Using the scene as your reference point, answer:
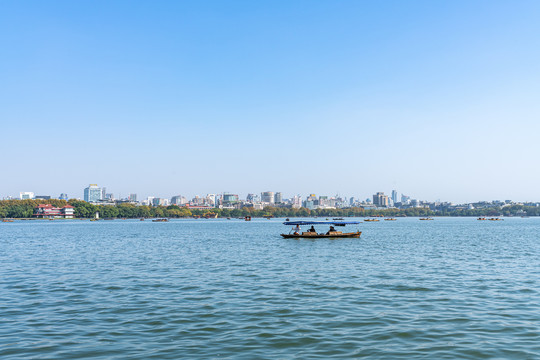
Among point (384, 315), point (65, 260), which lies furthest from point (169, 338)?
point (65, 260)

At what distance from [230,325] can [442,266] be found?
24.0 m

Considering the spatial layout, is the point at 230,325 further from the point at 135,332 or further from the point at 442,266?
the point at 442,266

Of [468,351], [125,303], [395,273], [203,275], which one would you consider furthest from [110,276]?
[468,351]

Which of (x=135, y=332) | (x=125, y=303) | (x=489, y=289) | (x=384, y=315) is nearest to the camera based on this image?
(x=135, y=332)

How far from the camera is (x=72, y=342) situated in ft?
50.6

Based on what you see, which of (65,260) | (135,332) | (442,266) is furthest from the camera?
Result: (65,260)

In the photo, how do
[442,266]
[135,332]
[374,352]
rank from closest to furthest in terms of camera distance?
[374,352]
[135,332]
[442,266]

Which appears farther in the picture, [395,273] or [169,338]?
[395,273]

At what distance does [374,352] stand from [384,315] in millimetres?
5055

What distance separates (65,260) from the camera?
1656 inches

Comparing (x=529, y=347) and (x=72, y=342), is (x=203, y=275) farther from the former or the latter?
(x=529, y=347)

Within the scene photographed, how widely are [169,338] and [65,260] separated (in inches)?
1199

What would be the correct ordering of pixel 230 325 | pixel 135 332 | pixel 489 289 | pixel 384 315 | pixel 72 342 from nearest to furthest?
pixel 72 342, pixel 135 332, pixel 230 325, pixel 384 315, pixel 489 289

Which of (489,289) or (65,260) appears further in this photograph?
(65,260)
